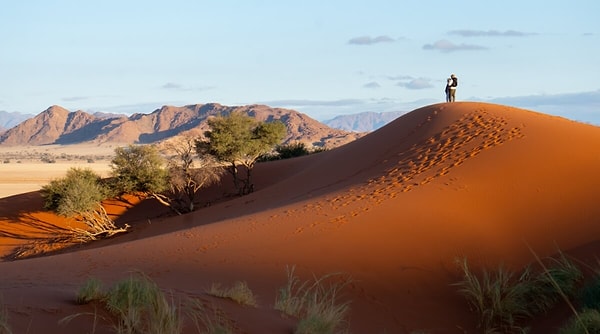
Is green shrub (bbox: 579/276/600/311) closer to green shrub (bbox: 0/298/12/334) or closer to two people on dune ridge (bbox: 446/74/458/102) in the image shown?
green shrub (bbox: 0/298/12/334)

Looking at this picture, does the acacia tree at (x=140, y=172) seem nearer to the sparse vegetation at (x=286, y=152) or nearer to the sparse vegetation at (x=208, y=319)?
the sparse vegetation at (x=286, y=152)

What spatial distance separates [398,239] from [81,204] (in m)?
17.3

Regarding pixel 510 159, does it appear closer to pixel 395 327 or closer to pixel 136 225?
pixel 395 327

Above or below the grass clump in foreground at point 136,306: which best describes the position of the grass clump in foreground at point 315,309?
below

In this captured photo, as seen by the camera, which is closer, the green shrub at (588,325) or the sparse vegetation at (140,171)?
the green shrub at (588,325)

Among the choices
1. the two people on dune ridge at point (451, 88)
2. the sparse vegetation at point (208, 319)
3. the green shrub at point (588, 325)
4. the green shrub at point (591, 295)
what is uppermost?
the two people on dune ridge at point (451, 88)

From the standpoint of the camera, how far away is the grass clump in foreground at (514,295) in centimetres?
935

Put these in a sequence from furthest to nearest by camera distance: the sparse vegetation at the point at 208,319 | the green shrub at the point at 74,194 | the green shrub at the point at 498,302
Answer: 1. the green shrub at the point at 74,194
2. the green shrub at the point at 498,302
3. the sparse vegetation at the point at 208,319

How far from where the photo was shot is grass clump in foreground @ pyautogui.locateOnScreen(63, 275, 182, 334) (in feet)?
19.1

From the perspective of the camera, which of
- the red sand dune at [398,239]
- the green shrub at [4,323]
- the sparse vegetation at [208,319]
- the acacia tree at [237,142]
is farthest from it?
the acacia tree at [237,142]

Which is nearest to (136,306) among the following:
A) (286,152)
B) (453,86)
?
(453,86)

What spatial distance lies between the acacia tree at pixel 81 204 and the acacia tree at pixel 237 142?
6.60 meters

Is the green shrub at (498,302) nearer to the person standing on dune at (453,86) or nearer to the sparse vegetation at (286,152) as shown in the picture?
the person standing on dune at (453,86)

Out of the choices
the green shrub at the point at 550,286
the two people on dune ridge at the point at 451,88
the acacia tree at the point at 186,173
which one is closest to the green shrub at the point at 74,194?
the acacia tree at the point at 186,173
